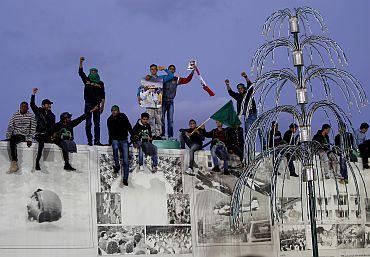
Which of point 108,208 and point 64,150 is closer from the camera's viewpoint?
point 64,150

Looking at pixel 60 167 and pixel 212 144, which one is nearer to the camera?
pixel 60 167

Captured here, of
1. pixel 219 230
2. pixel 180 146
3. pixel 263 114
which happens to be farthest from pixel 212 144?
pixel 263 114

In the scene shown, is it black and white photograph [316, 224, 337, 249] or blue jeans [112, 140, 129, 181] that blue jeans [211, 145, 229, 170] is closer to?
blue jeans [112, 140, 129, 181]

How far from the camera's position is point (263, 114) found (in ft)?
73.0

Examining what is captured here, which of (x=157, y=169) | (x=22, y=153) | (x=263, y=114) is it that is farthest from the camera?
(x=157, y=169)

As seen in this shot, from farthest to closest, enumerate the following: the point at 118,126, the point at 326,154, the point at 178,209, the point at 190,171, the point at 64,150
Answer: the point at 326,154 → the point at 190,171 → the point at 178,209 → the point at 118,126 → the point at 64,150

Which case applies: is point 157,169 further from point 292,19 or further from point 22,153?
point 292,19

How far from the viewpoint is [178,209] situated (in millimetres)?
27750

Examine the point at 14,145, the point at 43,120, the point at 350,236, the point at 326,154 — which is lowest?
the point at 350,236

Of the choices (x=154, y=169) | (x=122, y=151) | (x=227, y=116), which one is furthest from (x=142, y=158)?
(x=227, y=116)

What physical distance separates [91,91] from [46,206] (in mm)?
3951

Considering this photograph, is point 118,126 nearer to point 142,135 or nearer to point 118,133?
A: point 118,133

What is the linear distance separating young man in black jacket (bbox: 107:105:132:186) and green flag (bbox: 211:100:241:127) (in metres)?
3.34

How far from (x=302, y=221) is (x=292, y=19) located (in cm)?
943
